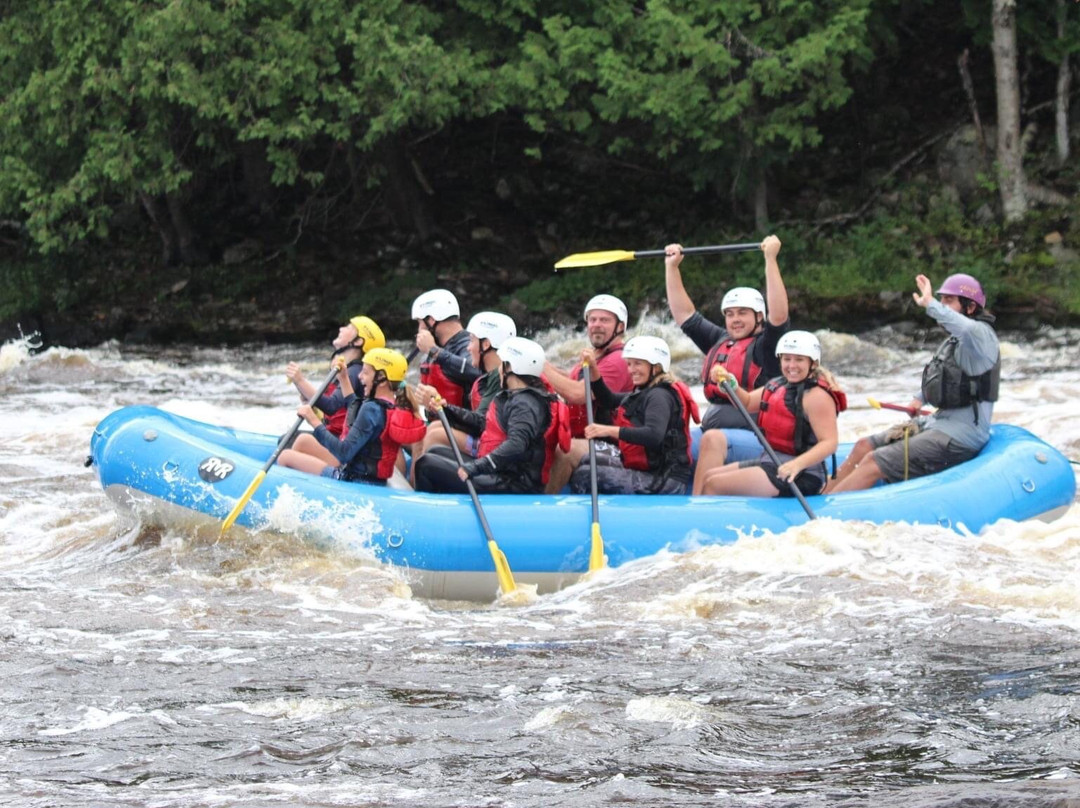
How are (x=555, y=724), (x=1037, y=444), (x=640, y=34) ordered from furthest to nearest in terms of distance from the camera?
(x=640, y=34) < (x=1037, y=444) < (x=555, y=724)

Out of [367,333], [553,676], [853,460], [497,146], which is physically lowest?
[553,676]

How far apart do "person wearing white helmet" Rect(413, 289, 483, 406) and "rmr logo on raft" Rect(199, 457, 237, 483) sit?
1.17 metres

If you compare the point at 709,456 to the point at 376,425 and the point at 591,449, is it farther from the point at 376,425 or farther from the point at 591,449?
the point at 376,425

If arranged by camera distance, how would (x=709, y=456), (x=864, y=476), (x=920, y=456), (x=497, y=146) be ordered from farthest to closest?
(x=497, y=146) < (x=864, y=476) < (x=920, y=456) < (x=709, y=456)

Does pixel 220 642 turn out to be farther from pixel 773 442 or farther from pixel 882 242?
pixel 882 242

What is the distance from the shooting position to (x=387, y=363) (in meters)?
7.28

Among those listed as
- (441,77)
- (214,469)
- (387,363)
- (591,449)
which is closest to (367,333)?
(387,363)

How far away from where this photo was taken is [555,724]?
5.07 metres

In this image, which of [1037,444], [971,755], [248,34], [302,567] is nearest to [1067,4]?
[248,34]

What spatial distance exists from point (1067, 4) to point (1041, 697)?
1265 centimetres

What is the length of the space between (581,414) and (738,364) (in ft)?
2.79

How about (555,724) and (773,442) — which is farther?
(773,442)

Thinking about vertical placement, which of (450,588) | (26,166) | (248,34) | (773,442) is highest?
(248,34)

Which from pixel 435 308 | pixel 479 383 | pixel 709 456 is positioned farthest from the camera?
pixel 435 308
